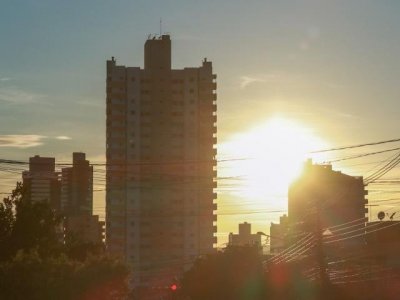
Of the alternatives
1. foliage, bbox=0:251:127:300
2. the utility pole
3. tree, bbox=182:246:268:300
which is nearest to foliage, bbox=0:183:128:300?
foliage, bbox=0:251:127:300

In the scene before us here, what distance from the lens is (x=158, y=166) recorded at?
193250mm

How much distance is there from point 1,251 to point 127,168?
127767 millimetres

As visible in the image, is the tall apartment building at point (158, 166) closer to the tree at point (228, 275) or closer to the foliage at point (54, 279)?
the tree at point (228, 275)

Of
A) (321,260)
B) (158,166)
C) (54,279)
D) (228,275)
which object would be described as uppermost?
(158,166)

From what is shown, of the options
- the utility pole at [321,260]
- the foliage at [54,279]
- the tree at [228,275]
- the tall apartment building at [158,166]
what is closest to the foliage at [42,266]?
the foliage at [54,279]

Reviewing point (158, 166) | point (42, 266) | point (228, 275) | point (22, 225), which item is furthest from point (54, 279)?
point (158, 166)

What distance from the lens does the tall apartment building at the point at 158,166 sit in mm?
185750

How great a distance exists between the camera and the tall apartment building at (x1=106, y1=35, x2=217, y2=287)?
185750 millimetres

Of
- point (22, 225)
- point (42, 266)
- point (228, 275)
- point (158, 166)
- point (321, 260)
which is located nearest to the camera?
point (42, 266)

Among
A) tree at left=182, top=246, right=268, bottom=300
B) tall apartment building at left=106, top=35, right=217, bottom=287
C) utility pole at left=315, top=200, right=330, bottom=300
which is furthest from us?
tall apartment building at left=106, top=35, right=217, bottom=287

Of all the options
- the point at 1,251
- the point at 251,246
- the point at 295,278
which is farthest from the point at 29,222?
the point at 251,246

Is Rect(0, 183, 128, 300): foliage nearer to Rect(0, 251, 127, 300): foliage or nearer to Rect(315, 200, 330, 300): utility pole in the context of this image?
Rect(0, 251, 127, 300): foliage

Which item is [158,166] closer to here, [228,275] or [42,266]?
[228,275]

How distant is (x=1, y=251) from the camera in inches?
2437
